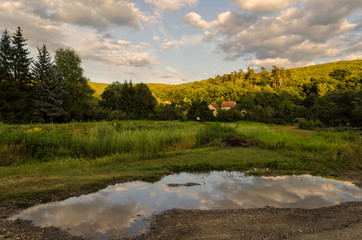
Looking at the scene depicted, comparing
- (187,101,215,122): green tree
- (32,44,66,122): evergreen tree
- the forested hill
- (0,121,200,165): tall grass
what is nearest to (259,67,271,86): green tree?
the forested hill

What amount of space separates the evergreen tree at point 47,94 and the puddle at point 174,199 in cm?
3055

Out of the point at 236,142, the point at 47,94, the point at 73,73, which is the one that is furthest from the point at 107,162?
the point at 73,73

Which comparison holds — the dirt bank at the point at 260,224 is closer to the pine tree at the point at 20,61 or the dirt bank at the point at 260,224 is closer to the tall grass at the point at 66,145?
the tall grass at the point at 66,145

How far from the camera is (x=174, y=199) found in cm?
540

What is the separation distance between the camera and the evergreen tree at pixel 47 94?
31.3 meters

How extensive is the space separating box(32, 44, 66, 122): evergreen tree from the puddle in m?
30.5

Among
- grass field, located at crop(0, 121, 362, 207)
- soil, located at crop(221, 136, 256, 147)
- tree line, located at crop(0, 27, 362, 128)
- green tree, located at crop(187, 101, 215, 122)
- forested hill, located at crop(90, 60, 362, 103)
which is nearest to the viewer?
grass field, located at crop(0, 121, 362, 207)

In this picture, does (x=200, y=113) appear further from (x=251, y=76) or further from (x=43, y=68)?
(x=251, y=76)

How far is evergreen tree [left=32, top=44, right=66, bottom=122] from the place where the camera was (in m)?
31.3

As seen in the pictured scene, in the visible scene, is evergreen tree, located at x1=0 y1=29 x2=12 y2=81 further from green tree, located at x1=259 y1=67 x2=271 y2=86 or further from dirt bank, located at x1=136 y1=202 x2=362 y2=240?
green tree, located at x1=259 y1=67 x2=271 y2=86

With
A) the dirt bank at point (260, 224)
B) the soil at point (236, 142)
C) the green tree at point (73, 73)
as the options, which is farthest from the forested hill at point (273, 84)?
the dirt bank at point (260, 224)

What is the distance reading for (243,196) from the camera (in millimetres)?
5621

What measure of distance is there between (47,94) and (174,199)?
33.1 metres

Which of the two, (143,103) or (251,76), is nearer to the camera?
(143,103)
